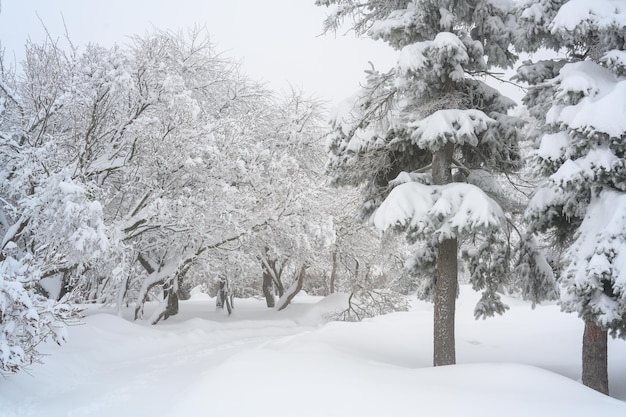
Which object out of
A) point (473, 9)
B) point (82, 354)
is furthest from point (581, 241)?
point (82, 354)

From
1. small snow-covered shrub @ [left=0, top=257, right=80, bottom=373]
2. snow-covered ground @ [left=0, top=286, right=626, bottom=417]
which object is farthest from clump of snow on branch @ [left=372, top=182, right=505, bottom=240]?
small snow-covered shrub @ [left=0, top=257, right=80, bottom=373]

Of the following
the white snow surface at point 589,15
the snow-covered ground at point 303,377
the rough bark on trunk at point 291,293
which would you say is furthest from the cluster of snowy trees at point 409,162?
the rough bark on trunk at point 291,293

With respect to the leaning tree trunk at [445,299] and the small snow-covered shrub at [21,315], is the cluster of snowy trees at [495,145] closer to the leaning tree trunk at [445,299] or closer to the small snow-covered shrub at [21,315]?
the leaning tree trunk at [445,299]

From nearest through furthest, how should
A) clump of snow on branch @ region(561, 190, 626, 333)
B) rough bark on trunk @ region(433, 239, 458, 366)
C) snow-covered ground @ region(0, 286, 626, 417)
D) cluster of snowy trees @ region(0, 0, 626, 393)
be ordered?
snow-covered ground @ region(0, 286, 626, 417) → clump of snow on branch @ region(561, 190, 626, 333) → cluster of snowy trees @ region(0, 0, 626, 393) → rough bark on trunk @ region(433, 239, 458, 366)

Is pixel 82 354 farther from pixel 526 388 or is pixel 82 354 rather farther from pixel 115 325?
pixel 526 388

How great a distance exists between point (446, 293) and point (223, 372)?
4.46 metres

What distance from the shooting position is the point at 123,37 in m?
16.7

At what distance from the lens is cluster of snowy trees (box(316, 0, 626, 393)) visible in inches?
247

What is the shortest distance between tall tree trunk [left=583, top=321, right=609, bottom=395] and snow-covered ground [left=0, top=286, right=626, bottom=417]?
0.72 meters

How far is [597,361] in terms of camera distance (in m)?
7.52

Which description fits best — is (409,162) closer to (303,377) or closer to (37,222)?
(303,377)

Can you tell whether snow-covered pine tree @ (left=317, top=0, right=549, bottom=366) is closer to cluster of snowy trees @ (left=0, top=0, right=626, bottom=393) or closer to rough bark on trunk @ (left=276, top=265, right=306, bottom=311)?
cluster of snowy trees @ (left=0, top=0, right=626, bottom=393)

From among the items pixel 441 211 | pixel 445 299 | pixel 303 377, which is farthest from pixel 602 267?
pixel 303 377

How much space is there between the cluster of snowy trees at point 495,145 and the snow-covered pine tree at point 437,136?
0.03m
